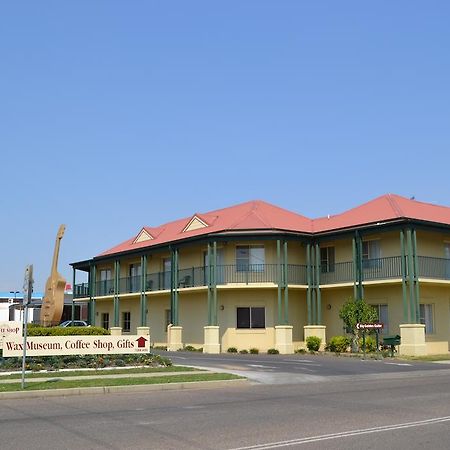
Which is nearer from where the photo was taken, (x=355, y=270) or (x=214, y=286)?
(x=355, y=270)

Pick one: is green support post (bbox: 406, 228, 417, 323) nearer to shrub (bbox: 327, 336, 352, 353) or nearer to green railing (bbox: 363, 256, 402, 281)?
green railing (bbox: 363, 256, 402, 281)

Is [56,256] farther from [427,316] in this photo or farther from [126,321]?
[427,316]

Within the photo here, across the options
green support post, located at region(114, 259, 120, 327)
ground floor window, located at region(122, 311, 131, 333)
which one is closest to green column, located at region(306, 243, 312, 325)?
green support post, located at region(114, 259, 120, 327)

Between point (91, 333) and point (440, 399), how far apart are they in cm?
1377

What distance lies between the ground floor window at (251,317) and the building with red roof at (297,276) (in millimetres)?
53

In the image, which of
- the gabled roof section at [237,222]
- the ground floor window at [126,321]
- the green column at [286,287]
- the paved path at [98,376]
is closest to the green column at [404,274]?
the green column at [286,287]

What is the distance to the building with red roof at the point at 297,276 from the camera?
31.1 meters

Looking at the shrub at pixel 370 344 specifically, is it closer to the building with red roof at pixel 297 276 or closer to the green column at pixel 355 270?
the building with red roof at pixel 297 276

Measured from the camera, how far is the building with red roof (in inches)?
1223

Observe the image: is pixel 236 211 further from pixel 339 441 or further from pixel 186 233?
pixel 339 441

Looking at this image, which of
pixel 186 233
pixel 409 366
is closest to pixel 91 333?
pixel 409 366

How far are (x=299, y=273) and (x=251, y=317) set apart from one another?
348 centimetres

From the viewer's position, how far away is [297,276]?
3466 cm

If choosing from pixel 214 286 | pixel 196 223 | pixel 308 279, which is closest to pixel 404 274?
pixel 308 279
